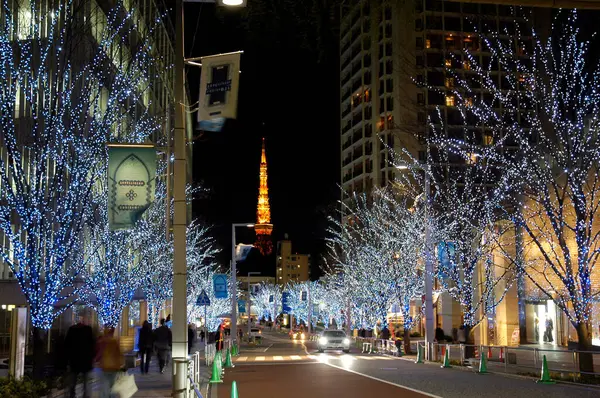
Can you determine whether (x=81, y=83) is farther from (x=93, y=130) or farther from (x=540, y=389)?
(x=540, y=389)

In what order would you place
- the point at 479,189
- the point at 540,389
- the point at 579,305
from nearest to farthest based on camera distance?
the point at 540,389 → the point at 579,305 → the point at 479,189

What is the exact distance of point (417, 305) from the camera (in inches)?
2410

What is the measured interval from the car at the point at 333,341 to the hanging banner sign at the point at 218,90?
3268 centimetres

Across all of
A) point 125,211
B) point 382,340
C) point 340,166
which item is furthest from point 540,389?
point 340,166

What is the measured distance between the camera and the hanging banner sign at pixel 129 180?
42.5 ft

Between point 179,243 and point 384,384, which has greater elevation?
point 179,243

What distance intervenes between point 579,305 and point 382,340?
68.7 ft

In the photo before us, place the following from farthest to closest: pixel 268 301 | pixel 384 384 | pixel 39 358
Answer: pixel 268 301
pixel 384 384
pixel 39 358

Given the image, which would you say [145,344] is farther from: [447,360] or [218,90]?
[218,90]

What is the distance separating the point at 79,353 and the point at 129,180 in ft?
10.6

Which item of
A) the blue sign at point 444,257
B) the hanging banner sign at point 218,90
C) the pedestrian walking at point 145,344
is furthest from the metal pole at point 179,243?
the blue sign at point 444,257

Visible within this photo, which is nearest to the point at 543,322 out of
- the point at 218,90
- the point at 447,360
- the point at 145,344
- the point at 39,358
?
the point at 447,360

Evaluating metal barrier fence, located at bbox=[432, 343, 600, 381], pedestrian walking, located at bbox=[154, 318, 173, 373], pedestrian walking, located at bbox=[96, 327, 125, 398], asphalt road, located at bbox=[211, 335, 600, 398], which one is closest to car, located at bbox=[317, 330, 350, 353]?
metal barrier fence, located at bbox=[432, 343, 600, 381]

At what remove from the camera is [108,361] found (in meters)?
13.5
